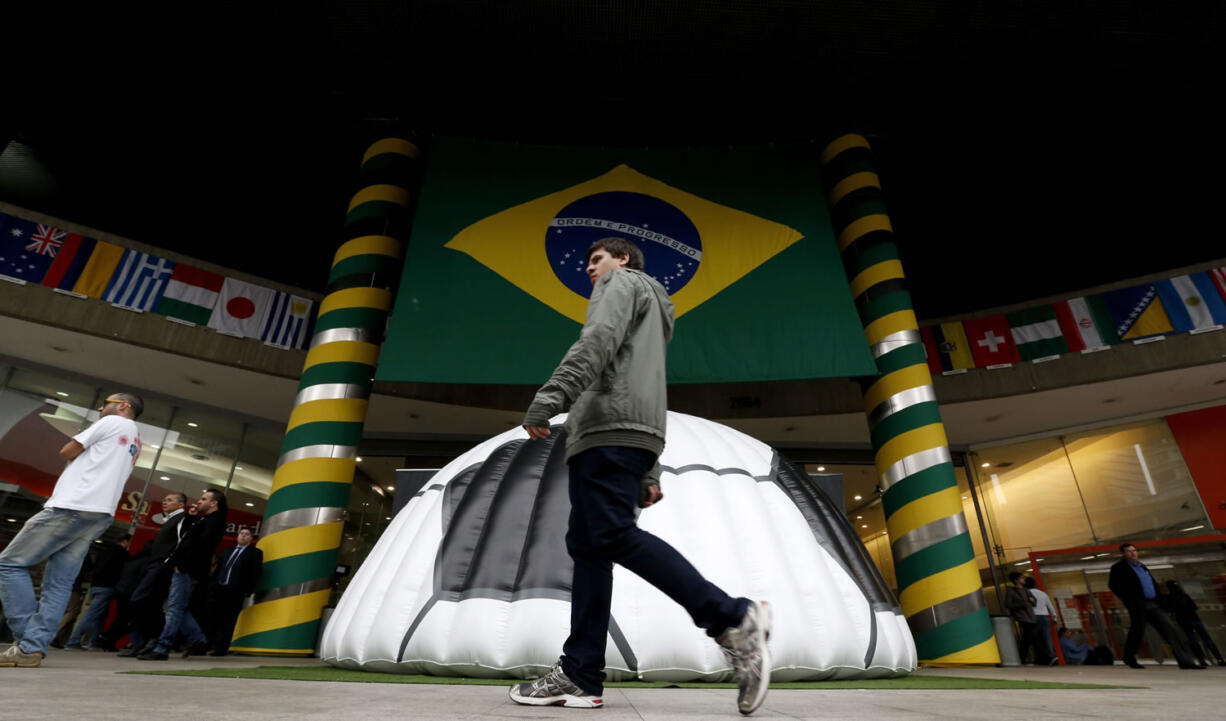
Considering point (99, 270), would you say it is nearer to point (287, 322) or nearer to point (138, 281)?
point (138, 281)

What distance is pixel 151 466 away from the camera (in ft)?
31.3

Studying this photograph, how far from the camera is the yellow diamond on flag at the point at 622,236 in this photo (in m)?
6.05

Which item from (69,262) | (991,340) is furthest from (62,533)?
(991,340)

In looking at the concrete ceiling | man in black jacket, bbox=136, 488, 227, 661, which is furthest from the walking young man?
the concrete ceiling

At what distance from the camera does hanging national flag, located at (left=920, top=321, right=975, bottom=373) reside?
357 inches

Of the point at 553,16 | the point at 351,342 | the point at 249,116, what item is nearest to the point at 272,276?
the point at 249,116

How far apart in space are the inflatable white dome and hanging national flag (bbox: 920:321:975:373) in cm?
667

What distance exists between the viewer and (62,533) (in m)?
2.97

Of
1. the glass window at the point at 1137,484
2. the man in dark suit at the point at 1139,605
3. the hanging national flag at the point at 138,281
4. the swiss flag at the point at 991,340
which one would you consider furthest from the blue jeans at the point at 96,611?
the glass window at the point at 1137,484

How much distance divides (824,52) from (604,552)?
6288mm

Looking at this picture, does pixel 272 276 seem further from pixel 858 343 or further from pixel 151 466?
pixel 858 343

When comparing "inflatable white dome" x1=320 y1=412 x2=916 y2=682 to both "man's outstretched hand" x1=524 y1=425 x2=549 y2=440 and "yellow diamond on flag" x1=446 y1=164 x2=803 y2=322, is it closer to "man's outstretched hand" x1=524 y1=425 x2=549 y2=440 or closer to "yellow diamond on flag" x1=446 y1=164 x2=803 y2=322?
"man's outstretched hand" x1=524 y1=425 x2=549 y2=440

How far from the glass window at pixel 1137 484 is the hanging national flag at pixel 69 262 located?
1518 centimetres

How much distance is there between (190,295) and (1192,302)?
13.5m
